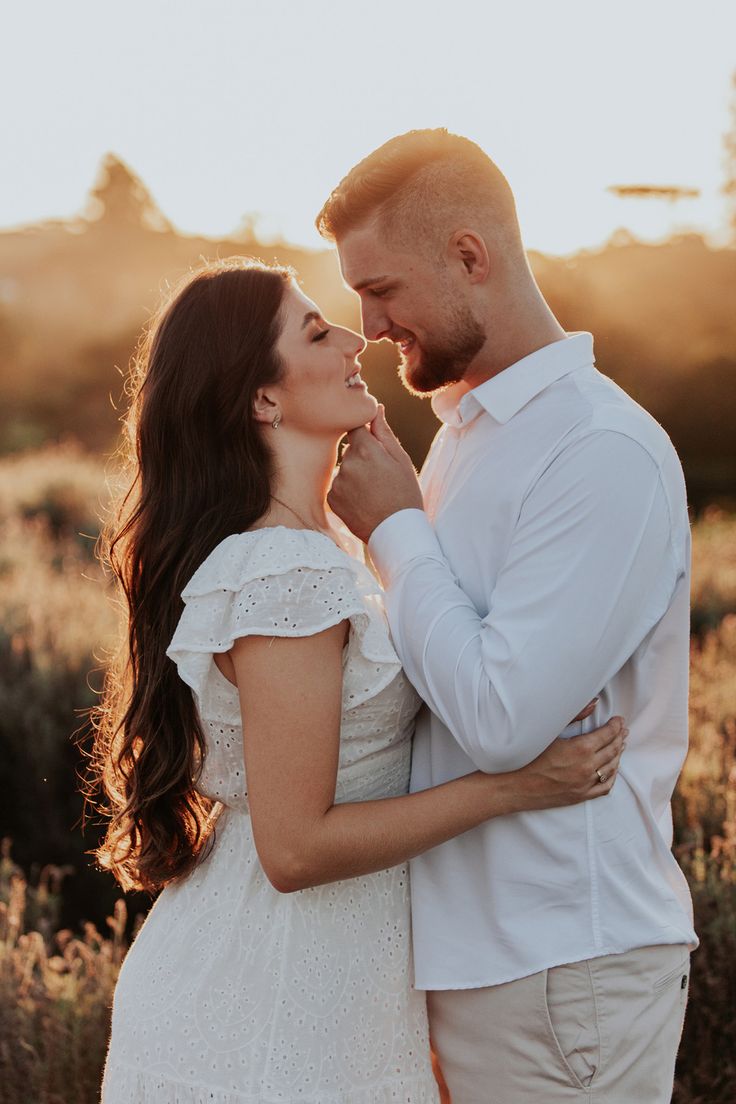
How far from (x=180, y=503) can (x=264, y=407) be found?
27 cm

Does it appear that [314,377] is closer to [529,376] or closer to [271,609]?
[529,376]

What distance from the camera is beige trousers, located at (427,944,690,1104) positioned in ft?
7.24

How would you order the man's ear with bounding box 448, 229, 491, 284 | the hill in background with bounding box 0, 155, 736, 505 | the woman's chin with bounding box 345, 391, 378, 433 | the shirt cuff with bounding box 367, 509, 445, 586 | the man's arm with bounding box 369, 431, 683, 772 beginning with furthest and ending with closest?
1. the hill in background with bounding box 0, 155, 736, 505
2. the man's ear with bounding box 448, 229, 491, 284
3. the woman's chin with bounding box 345, 391, 378, 433
4. the shirt cuff with bounding box 367, 509, 445, 586
5. the man's arm with bounding box 369, 431, 683, 772

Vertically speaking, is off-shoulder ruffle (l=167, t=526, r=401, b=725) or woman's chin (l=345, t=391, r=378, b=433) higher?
woman's chin (l=345, t=391, r=378, b=433)

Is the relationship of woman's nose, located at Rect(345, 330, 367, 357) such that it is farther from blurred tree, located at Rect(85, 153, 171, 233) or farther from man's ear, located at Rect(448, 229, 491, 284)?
blurred tree, located at Rect(85, 153, 171, 233)

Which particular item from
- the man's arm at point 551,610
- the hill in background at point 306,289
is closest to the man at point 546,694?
the man's arm at point 551,610

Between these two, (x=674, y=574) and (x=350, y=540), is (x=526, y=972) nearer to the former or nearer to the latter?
(x=674, y=574)

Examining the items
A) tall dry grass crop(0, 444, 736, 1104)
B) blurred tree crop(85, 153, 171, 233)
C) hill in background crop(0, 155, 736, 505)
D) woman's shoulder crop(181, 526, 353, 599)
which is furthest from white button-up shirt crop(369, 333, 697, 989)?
blurred tree crop(85, 153, 171, 233)

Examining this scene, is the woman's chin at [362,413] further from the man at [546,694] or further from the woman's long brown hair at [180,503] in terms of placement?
the woman's long brown hair at [180,503]

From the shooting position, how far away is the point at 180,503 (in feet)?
7.80

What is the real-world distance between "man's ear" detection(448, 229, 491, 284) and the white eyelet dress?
0.76 metres

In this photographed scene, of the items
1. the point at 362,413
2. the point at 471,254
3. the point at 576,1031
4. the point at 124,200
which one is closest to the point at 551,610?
the point at 362,413

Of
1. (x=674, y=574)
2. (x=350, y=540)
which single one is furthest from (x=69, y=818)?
(x=674, y=574)

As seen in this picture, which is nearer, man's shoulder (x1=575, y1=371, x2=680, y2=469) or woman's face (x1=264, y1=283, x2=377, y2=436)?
man's shoulder (x1=575, y1=371, x2=680, y2=469)
